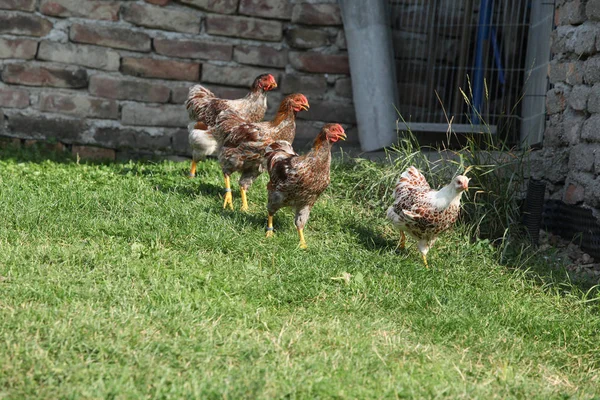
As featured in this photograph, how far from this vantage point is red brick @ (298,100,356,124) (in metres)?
7.50

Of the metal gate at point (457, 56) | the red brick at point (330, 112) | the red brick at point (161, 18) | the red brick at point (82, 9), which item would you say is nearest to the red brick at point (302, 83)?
the red brick at point (330, 112)

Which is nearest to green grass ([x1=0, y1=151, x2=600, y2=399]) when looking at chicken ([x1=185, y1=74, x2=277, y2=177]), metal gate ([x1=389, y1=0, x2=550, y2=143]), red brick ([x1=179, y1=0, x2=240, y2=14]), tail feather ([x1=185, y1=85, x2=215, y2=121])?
chicken ([x1=185, y1=74, x2=277, y2=177])

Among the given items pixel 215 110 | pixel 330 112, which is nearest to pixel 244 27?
pixel 330 112

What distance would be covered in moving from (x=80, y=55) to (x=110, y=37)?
1.07 ft

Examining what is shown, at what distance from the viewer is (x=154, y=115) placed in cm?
747

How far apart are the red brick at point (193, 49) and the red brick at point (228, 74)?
0.10 m

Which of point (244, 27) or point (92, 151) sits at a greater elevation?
point (244, 27)

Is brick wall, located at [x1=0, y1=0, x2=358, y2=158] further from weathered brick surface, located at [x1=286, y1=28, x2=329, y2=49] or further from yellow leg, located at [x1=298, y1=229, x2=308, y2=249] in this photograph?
yellow leg, located at [x1=298, y1=229, x2=308, y2=249]

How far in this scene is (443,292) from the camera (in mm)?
4602

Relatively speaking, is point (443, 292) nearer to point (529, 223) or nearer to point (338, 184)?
point (529, 223)

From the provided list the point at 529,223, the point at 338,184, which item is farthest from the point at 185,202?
the point at 529,223

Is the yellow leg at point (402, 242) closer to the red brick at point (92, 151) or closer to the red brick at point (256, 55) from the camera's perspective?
the red brick at point (256, 55)

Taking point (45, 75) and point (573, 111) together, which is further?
point (45, 75)

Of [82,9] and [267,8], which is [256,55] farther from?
[82,9]
